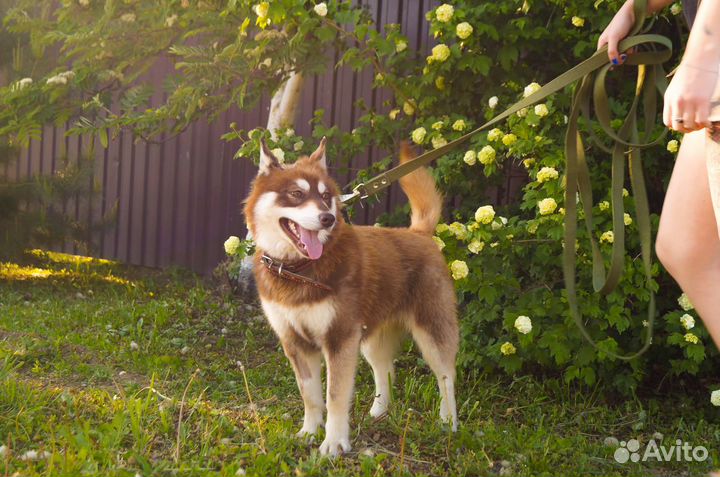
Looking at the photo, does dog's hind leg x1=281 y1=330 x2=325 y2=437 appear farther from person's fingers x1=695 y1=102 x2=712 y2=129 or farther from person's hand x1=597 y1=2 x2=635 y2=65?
person's fingers x1=695 y1=102 x2=712 y2=129

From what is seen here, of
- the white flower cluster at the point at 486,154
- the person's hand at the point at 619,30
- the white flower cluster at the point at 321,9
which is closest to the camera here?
the person's hand at the point at 619,30

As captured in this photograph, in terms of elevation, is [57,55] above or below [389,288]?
above

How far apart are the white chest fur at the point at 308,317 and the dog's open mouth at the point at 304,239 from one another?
208mm

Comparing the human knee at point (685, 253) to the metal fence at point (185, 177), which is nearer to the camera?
the human knee at point (685, 253)

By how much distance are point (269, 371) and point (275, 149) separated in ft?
4.60

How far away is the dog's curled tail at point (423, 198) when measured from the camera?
3.75 m

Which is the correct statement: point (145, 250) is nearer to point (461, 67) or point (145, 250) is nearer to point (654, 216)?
point (461, 67)

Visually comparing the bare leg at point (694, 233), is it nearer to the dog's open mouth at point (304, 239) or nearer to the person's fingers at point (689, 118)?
the person's fingers at point (689, 118)

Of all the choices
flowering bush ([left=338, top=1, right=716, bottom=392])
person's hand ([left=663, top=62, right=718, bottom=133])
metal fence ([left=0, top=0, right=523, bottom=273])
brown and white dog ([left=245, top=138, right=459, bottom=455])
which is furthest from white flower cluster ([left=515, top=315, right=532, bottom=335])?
metal fence ([left=0, top=0, right=523, bottom=273])

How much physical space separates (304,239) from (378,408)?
1.09 m

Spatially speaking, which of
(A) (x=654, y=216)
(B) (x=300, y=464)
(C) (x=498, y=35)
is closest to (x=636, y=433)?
(A) (x=654, y=216)

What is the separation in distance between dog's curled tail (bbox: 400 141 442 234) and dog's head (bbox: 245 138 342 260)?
1.80 ft

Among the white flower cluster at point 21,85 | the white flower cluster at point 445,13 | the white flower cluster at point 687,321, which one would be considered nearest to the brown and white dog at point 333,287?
the white flower cluster at point 445,13

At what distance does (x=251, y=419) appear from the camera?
3.40 meters
